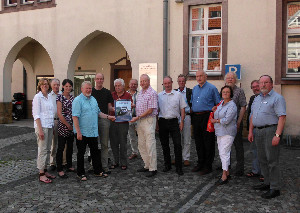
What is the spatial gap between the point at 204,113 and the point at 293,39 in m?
4.85

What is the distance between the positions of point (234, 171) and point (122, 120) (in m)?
2.26

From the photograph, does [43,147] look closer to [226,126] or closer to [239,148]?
[226,126]

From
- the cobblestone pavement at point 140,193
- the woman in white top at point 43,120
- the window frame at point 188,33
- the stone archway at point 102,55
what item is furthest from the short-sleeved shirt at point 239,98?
the stone archway at point 102,55

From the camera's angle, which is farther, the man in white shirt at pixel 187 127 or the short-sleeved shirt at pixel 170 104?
the man in white shirt at pixel 187 127

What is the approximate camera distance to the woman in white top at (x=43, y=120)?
217 inches

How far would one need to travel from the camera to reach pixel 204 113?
6.11 m

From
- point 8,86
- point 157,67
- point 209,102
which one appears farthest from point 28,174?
point 8,86

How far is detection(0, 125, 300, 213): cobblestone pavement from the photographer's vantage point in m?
4.51

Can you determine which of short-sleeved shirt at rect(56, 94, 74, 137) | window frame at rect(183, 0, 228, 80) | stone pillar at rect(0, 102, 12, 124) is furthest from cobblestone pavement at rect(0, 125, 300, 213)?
stone pillar at rect(0, 102, 12, 124)

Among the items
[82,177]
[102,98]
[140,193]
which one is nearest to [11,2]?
[102,98]

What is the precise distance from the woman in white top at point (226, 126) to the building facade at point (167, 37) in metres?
4.47

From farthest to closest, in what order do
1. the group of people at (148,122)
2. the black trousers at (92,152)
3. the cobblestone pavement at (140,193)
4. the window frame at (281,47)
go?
the window frame at (281,47) < the black trousers at (92,152) < the group of people at (148,122) < the cobblestone pavement at (140,193)

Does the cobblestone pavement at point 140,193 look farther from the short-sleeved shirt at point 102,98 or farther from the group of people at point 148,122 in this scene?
the short-sleeved shirt at point 102,98

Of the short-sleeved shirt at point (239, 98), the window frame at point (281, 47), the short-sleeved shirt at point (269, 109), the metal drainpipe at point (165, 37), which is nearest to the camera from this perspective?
the short-sleeved shirt at point (269, 109)
